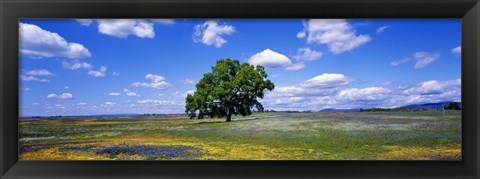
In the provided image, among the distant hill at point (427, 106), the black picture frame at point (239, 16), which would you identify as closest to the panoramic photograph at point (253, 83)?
the distant hill at point (427, 106)

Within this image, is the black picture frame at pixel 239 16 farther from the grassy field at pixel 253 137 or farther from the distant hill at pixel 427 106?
the distant hill at pixel 427 106

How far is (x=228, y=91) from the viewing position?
2.53m

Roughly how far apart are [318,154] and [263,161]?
53 cm

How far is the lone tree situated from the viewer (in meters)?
2.27

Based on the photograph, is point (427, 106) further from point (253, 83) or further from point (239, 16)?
point (239, 16)

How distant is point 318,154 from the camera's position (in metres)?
2.16

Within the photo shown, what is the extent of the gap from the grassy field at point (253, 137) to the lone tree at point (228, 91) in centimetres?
8

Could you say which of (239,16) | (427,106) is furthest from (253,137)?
(427,106)

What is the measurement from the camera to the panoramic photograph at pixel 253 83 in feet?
7.17

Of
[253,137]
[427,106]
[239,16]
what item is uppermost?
[239,16]

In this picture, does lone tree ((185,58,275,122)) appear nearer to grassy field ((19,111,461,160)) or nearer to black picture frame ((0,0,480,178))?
grassy field ((19,111,461,160))

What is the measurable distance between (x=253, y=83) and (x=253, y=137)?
0.37 m
